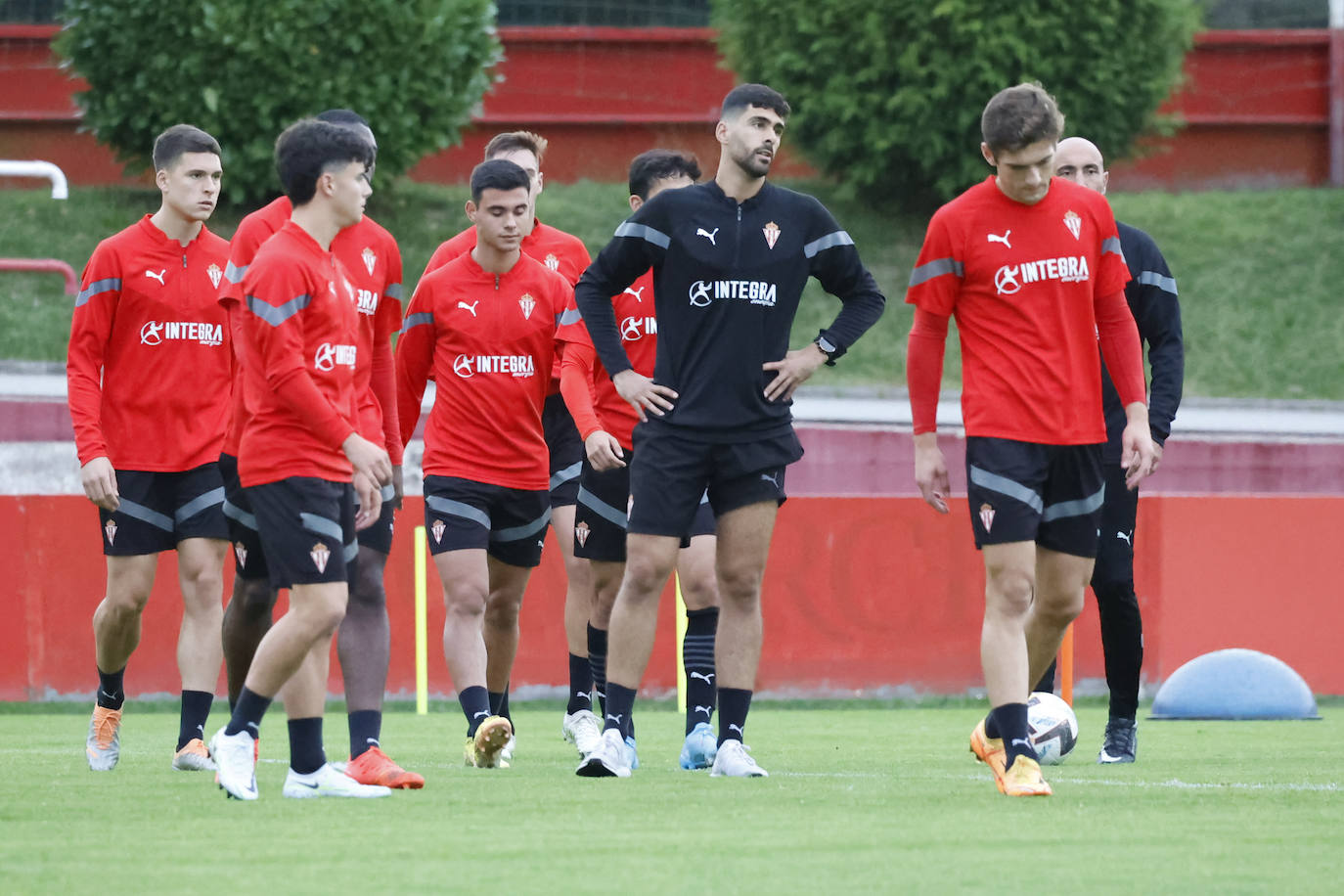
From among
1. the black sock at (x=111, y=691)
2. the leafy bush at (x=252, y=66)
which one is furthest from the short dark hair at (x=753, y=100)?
the leafy bush at (x=252, y=66)

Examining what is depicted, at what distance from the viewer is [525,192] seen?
26.7 ft

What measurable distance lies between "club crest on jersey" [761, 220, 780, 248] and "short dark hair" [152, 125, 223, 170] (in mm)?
2283

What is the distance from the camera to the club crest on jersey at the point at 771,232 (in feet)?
24.0

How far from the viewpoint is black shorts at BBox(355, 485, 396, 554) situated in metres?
7.33

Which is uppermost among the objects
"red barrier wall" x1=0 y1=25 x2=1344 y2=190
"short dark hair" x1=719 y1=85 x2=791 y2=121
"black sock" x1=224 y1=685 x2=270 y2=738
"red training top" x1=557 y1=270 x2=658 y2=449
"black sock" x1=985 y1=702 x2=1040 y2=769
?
"red barrier wall" x1=0 y1=25 x2=1344 y2=190

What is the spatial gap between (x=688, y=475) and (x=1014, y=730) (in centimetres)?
147

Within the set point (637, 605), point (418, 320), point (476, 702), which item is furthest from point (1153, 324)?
point (476, 702)

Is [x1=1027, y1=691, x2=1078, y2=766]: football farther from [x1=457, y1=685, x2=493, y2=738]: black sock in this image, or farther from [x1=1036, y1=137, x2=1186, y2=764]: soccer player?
[x1=457, y1=685, x2=493, y2=738]: black sock

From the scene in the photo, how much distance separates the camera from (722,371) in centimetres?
725

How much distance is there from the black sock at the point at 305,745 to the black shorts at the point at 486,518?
1.51 metres

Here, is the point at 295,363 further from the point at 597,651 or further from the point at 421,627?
the point at 421,627

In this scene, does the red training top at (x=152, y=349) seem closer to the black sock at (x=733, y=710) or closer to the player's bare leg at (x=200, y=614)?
the player's bare leg at (x=200, y=614)

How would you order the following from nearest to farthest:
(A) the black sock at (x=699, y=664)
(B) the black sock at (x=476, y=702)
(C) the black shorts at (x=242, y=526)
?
(C) the black shorts at (x=242, y=526), (B) the black sock at (x=476, y=702), (A) the black sock at (x=699, y=664)

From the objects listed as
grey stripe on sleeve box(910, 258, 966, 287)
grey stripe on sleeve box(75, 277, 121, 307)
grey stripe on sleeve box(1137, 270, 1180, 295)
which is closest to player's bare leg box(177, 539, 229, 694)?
grey stripe on sleeve box(75, 277, 121, 307)
